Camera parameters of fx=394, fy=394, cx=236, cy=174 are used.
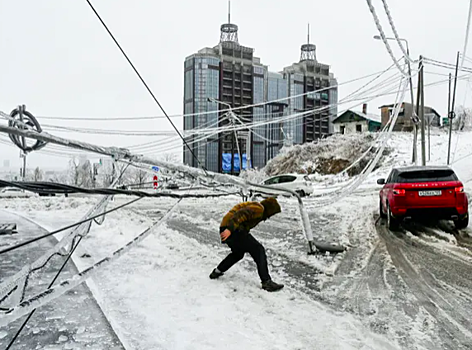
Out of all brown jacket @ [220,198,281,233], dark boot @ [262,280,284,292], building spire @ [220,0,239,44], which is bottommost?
dark boot @ [262,280,284,292]

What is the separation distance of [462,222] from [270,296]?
623 cm

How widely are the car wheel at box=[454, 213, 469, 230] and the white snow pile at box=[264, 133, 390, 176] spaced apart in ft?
92.4

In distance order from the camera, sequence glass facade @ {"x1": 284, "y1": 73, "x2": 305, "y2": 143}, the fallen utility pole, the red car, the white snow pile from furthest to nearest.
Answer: glass facade @ {"x1": 284, "y1": 73, "x2": 305, "y2": 143}, the white snow pile, the red car, the fallen utility pole

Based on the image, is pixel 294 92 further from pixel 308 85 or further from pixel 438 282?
pixel 438 282

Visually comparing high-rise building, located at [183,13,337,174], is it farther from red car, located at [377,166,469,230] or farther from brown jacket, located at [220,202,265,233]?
brown jacket, located at [220,202,265,233]

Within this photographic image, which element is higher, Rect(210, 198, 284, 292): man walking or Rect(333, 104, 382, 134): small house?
Rect(333, 104, 382, 134): small house

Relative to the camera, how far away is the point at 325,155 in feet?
142

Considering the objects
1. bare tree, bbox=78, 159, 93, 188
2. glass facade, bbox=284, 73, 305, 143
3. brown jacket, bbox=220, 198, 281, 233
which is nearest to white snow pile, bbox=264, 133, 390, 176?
bare tree, bbox=78, 159, 93, 188

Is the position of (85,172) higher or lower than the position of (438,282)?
higher

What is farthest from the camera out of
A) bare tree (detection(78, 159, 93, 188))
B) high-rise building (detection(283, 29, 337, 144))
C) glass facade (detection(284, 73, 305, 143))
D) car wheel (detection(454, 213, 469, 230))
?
high-rise building (detection(283, 29, 337, 144))

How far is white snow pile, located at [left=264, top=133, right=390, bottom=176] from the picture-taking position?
134ft

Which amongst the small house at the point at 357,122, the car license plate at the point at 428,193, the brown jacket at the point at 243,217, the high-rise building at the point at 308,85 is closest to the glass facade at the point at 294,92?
the high-rise building at the point at 308,85

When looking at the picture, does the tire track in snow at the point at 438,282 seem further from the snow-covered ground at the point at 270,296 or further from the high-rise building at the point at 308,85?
the high-rise building at the point at 308,85

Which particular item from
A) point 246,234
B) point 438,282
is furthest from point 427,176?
point 246,234
